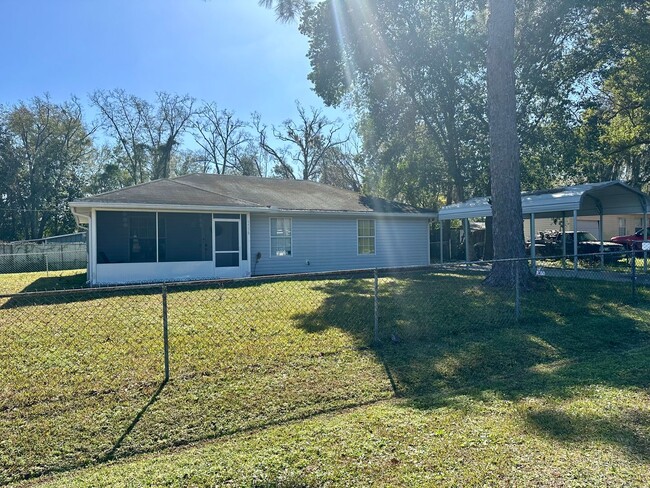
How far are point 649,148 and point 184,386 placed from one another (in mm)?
31359

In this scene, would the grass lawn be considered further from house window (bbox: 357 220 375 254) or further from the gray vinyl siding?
house window (bbox: 357 220 375 254)

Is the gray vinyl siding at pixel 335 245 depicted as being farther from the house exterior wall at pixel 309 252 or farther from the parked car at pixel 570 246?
the parked car at pixel 570 246

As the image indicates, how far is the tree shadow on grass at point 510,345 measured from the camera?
441 centimetres

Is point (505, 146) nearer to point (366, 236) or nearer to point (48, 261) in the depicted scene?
point (366, 236)

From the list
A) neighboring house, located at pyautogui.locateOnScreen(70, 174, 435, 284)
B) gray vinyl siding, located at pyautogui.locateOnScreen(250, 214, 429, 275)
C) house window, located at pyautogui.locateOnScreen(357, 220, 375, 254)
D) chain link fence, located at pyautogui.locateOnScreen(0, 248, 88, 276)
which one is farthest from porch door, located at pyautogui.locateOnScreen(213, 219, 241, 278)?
chain link fence, located at pyautogui.locateOnScreen(0, 248, 88, 276)

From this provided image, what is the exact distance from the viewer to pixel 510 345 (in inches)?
249

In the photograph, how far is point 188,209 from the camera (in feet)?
44.7

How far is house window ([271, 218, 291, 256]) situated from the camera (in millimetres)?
16078

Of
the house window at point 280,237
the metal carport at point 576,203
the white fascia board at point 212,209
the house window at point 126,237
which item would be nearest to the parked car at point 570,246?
the metal carport at point 576,203

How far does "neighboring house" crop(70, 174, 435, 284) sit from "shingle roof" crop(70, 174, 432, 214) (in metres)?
0.03

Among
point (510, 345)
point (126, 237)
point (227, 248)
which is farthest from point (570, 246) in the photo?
point (126, 237)

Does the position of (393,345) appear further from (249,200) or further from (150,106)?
(150,106)

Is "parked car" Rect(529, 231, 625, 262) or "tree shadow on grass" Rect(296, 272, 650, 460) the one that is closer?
"tree shadow on grass" Rect(296, 272, 650, 460)

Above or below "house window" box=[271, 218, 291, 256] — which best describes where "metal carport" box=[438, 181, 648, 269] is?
above
